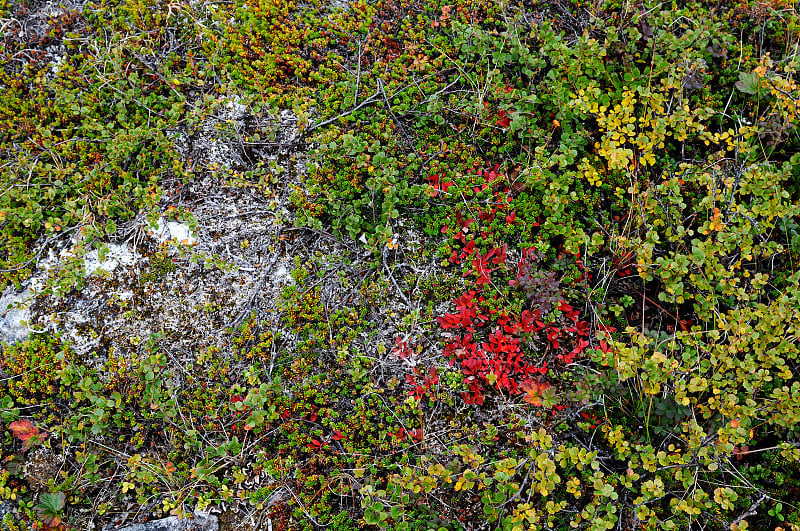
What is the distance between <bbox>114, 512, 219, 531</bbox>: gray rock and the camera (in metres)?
3.62

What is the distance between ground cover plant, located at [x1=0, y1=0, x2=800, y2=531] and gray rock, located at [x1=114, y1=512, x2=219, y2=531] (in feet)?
0.37

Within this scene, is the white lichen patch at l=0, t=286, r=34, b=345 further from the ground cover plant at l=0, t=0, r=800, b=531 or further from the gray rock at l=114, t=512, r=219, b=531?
the gray rock at l=114, t=512, r=219, b=531

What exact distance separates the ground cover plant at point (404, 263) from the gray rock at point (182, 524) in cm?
11

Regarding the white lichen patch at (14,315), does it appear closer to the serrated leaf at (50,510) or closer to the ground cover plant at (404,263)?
the ground cover plant at (404,263)

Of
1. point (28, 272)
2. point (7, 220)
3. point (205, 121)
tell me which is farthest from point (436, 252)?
point (7, 220)

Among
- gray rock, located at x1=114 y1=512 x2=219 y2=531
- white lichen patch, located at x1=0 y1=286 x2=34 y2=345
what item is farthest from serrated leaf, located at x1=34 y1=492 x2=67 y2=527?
white lichen patch, located at x1=0 y1=286 x2=34 y2=345

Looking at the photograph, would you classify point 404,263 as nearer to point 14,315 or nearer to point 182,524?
point 182,524

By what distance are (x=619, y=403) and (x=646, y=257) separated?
4.02 ft

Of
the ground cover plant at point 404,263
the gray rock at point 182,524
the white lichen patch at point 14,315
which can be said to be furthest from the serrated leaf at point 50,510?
the white lichen patch at point 14,315

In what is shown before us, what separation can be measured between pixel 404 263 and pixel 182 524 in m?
2.75

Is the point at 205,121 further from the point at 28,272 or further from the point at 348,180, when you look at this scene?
the point at 28,272

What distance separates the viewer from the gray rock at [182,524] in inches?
142

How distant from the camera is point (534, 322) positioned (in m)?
4.11

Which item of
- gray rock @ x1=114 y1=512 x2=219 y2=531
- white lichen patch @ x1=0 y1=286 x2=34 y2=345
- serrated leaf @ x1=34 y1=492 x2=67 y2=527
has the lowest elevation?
gray rock @ x1=114 y1=512 x2=219 y2=531
